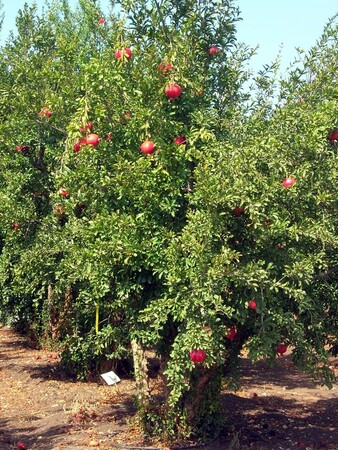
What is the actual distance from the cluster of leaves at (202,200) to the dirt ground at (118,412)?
752 millimetres

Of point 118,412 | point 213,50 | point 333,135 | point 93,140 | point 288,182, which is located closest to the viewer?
point 288,182

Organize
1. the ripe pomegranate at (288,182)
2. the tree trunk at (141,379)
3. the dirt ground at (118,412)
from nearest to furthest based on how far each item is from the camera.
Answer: the ripe pomegranate at (288,182) < the tree trunk at (141,379) < the dirt ground at (118,412)

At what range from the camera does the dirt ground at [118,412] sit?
7.18 m

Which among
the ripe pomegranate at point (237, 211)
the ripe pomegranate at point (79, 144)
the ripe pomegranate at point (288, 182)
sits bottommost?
the ripe pomegranate at point (237, 211)

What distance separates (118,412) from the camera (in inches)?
327

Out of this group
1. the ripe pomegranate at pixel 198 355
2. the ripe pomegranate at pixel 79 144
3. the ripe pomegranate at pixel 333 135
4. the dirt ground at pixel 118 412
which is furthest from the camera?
the dirt ground at pixel 118 412

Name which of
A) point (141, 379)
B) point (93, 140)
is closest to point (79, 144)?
point (93, 140)

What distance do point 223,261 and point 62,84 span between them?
177 inches

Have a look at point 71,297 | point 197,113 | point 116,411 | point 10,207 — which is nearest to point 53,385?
point 71,297

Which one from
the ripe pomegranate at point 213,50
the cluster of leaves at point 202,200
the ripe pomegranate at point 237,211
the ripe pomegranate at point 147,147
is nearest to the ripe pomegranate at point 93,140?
the cluster of leaves at point 202,200

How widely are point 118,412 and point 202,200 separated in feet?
13.1

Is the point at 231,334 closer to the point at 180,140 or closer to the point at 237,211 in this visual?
the point at 237,211

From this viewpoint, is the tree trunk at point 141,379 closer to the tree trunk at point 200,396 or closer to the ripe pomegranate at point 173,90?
the tree trunk at point 200,396

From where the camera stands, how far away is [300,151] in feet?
18.0
